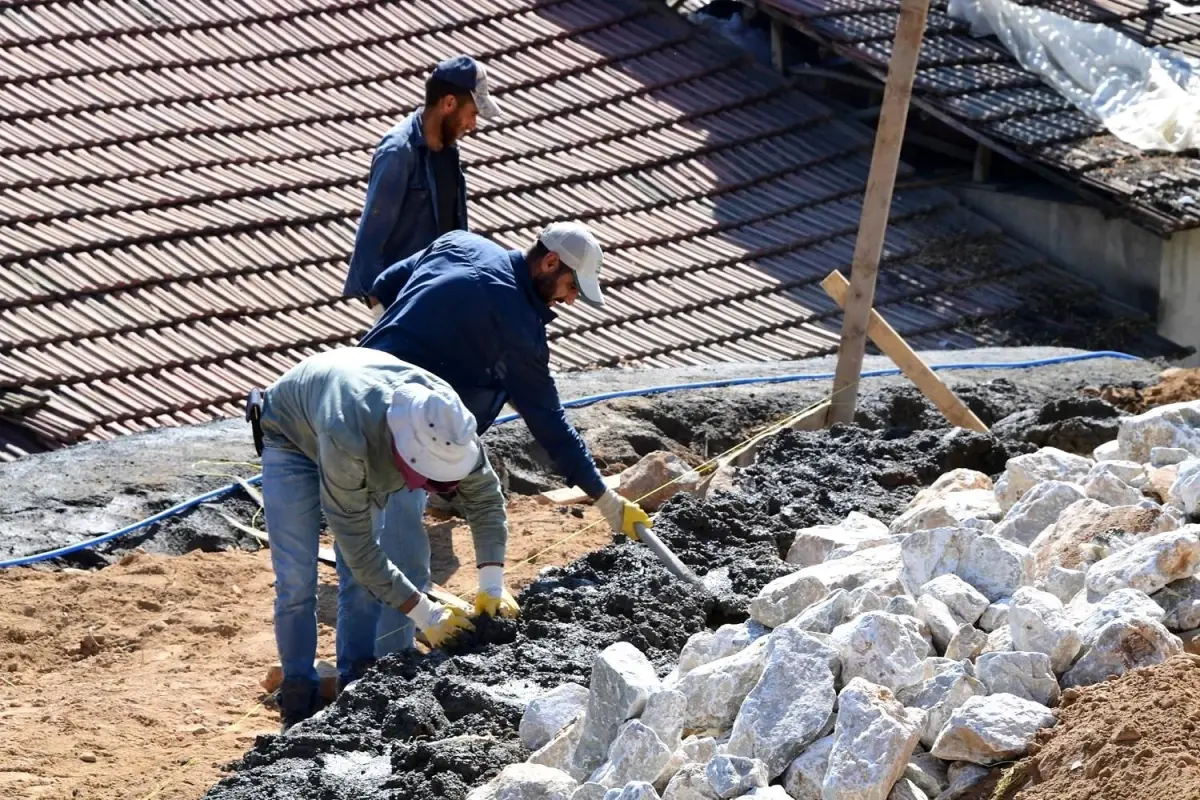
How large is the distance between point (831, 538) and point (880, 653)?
1418 millimetres

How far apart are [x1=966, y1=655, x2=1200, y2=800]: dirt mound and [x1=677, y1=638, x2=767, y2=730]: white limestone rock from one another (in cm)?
68

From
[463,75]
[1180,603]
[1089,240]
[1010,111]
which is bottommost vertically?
[1089,240]

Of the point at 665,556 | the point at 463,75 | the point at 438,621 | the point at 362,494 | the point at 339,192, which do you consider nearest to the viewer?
the point at 362,494

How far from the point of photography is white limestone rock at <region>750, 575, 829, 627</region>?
4.97 metres

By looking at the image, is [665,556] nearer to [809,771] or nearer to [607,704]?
[607,704]

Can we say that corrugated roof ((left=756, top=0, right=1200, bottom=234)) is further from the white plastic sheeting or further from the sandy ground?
the sandy ground

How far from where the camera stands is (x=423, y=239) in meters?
6.64

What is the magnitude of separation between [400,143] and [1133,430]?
9.35 feet

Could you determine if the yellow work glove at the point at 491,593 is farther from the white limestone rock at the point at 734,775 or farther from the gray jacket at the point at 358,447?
the white limestone rock at the point at 734,775

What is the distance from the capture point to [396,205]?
6520mm

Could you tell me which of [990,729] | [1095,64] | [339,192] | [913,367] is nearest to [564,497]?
[913,367]

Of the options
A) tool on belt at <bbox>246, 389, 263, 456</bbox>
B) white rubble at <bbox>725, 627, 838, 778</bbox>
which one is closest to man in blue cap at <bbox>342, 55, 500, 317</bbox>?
tool on belt at <bbox>246, 389, 263, 456</bbox>

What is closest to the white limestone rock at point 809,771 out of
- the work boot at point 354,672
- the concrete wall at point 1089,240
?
the work boot at point 354,672

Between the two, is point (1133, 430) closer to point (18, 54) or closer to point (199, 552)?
point (199, 552)
